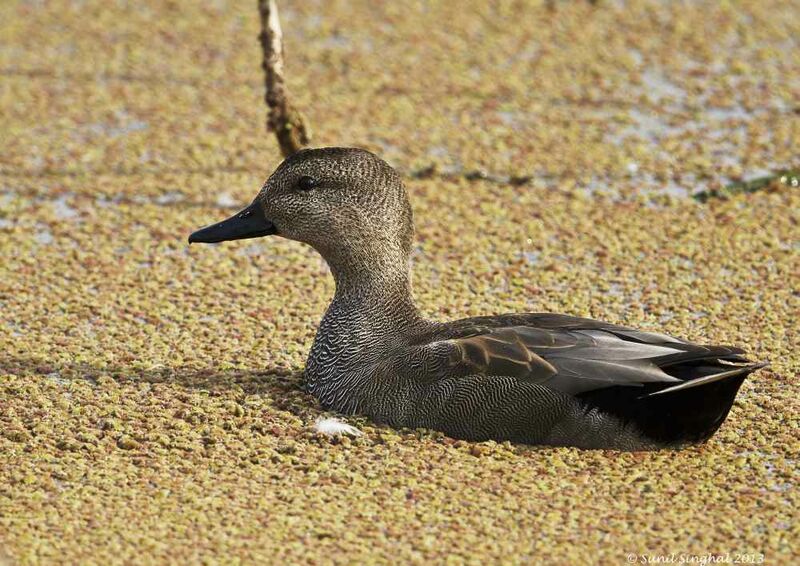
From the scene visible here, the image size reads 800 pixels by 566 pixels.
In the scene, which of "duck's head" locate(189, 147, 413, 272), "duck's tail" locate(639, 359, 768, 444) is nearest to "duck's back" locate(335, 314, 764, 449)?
"duck's tail" locate(639, 359, 768, 444)

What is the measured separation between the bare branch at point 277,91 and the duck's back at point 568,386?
2939 millimetres

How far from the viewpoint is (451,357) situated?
5.00 meters

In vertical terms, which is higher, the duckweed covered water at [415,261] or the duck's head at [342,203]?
the duck's head at [342,203]

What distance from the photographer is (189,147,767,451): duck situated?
4789 millimetres

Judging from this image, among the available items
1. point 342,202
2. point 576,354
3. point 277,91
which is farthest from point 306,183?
point 277,91

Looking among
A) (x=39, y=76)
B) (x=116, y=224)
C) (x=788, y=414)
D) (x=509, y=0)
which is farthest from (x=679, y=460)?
(x=509, y=0)

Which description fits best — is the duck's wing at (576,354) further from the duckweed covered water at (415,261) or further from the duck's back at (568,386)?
the duckweed covered water at (415,261)

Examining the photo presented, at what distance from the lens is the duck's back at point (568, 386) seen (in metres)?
4.74

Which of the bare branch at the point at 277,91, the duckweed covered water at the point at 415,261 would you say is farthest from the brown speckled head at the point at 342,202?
the bare branch at the point at 277,91

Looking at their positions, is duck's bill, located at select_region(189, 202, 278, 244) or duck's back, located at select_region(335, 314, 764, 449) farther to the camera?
duck's bill, located at select_region(189, 202, 278, 244)

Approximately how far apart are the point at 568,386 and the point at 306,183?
142 cm

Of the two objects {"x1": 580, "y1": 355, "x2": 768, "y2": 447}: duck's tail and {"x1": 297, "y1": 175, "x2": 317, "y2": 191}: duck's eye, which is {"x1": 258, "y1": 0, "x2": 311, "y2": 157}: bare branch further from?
{"x1": 580, "y1": 355, "x2": 768, "y2": 447}: duck's tail

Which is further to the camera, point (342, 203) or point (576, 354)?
point (342, 203)

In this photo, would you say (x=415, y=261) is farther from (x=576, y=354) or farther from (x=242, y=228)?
(x=576, y=354)
